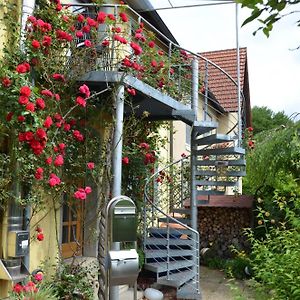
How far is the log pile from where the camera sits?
12.1 meters

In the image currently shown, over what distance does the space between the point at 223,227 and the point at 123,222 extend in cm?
881

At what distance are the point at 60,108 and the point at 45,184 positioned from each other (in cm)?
112

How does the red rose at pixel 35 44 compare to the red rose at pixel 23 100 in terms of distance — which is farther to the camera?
the red rose at pixel 35 44

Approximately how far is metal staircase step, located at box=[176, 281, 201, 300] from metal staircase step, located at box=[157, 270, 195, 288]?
10cm

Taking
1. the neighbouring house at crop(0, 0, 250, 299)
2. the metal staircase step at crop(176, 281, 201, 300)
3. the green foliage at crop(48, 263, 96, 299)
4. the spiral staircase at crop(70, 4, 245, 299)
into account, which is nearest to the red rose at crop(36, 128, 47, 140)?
the neighbouring house at crop(0, 0, 250, 299)

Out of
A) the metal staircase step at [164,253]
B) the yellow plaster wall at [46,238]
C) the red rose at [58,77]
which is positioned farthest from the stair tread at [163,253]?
the red rose at [58,77]

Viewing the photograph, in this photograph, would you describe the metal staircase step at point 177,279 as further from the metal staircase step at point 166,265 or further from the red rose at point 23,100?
the red rose at point 23,100

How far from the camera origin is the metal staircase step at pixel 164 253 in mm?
8211

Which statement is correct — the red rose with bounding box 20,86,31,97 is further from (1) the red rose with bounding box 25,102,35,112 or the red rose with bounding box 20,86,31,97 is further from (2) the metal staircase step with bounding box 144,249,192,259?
(2) the metal staircase step with bounding box 144,249,192,259

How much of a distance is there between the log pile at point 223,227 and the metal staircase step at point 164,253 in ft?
11.6

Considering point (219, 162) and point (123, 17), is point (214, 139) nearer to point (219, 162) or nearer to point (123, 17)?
point (219, 162)

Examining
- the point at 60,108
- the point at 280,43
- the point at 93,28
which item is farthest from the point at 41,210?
the point at 280,43

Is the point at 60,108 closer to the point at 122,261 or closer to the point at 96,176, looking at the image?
the point at 96,176

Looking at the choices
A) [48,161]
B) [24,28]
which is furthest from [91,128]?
[24,28]
